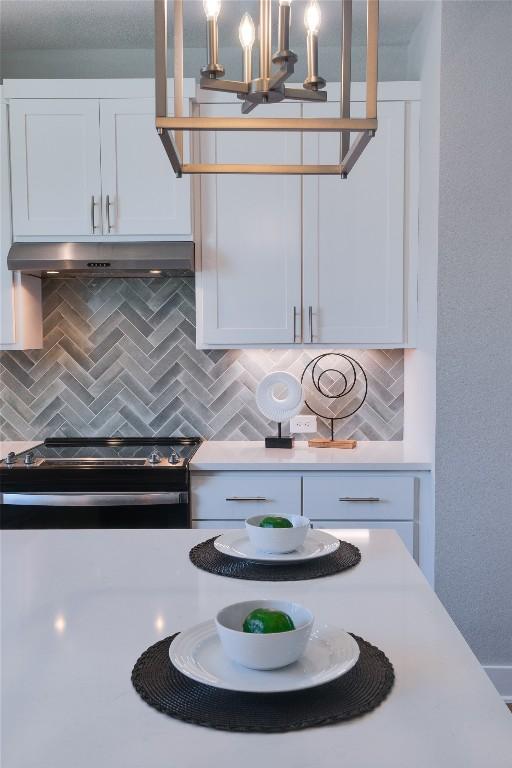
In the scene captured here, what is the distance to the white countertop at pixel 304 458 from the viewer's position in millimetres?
2824

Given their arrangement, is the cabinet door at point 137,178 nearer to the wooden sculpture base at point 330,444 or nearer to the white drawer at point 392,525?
the wooden sculpture base at point 330,444

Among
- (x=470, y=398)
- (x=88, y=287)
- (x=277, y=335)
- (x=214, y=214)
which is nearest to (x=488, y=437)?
(x=470, y=398)

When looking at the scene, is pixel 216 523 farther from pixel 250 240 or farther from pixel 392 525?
pixel 250 240

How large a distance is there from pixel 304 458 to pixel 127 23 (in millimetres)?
2031

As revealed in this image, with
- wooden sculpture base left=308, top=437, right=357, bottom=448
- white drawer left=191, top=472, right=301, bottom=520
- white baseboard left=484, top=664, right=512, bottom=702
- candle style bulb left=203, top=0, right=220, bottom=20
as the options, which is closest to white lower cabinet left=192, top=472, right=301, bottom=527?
white drawer left=191, top=472, right=301, bottom=520

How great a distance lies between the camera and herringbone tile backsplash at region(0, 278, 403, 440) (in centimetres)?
338

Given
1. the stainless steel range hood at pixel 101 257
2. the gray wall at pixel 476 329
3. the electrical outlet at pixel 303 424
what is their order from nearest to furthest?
the gray wall at pixel 476 329 < the stainless steel range hood at pixel 101 257 < the electrical outlet at pixel 303 424

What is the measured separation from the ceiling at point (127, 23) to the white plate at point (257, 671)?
2517 mm

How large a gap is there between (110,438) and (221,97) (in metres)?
1.65

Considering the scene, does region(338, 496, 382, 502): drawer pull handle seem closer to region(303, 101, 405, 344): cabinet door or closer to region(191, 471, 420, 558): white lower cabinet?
region(191, 471, 420, 558): white lower cabinet

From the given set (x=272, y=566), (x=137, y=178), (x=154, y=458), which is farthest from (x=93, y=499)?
(x=272, y=566)

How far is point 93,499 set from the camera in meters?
2.76

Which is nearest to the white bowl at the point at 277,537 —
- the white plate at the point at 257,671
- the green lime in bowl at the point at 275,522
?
the green lime in bowl at the point at 275,522

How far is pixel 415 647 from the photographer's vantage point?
43.3 inches
